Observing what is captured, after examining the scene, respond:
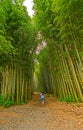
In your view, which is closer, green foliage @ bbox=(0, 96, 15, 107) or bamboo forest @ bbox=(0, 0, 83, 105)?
bamboo forest @ bbox=(0, 0, 83, 105)

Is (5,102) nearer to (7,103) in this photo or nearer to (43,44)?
(7,103)

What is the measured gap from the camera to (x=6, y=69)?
7.36 meters

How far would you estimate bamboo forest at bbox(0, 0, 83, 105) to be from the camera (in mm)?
5326

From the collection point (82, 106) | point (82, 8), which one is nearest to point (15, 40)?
point (82, 8)

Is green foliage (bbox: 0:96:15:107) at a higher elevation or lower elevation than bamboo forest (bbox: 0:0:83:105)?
lower

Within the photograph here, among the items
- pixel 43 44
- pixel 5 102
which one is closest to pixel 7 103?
pixel 5 102

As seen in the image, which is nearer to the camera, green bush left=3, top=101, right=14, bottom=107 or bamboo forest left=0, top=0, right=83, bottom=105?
bamboo forest left=0, top=0, right=83, bottom=105

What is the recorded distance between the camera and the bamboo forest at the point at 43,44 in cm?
533

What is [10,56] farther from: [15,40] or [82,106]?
[82,106]

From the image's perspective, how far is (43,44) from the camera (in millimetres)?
7859

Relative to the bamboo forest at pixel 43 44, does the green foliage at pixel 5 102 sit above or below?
below

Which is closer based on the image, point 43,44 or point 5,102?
point 5,102

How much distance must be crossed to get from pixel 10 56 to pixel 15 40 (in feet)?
2.55

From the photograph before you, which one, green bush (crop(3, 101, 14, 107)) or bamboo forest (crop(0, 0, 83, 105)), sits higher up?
bamboo forest (crop(0, 0, 83, 105))
